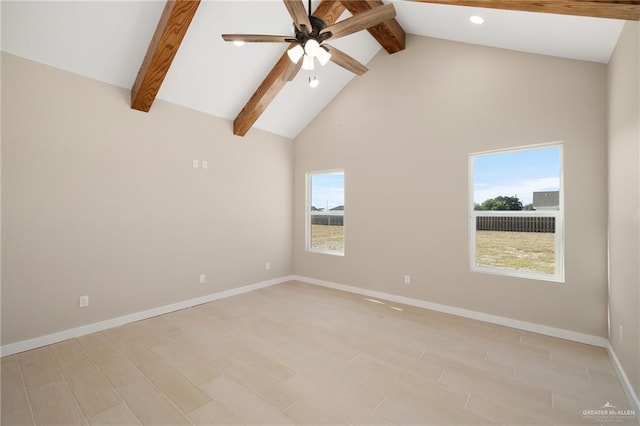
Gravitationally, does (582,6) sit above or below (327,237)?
above

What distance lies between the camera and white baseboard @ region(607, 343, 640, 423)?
1.86 meters

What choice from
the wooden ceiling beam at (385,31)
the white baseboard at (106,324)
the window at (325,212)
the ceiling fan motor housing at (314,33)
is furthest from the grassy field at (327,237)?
the ceiling fan motor housing at (314,33)

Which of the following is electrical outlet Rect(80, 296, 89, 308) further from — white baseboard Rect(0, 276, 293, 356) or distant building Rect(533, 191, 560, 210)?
distant building Rect(533, 191, 560, 210)

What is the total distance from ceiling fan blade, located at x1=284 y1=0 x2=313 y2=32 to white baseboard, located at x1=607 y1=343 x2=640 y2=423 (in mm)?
3463

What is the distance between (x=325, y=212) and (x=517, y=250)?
9.81ft

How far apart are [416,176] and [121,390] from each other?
154 inches

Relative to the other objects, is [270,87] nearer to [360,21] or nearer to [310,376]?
[360,21]

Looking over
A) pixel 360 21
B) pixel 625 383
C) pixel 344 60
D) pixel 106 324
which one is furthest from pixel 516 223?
pixel 106 324

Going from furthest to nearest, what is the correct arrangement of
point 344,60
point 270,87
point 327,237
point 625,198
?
point 327,237, point 270,87, point 344,60, point 625,198

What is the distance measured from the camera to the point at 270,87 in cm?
399

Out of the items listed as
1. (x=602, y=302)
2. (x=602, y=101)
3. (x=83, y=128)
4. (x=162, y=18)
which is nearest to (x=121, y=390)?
(x=83, y=128)

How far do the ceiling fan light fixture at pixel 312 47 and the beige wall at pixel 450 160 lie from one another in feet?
7.31

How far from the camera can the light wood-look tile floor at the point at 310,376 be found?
73.7 inches

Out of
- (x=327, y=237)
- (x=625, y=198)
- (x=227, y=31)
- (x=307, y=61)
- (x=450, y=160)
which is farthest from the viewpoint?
(x=327, y=237)
